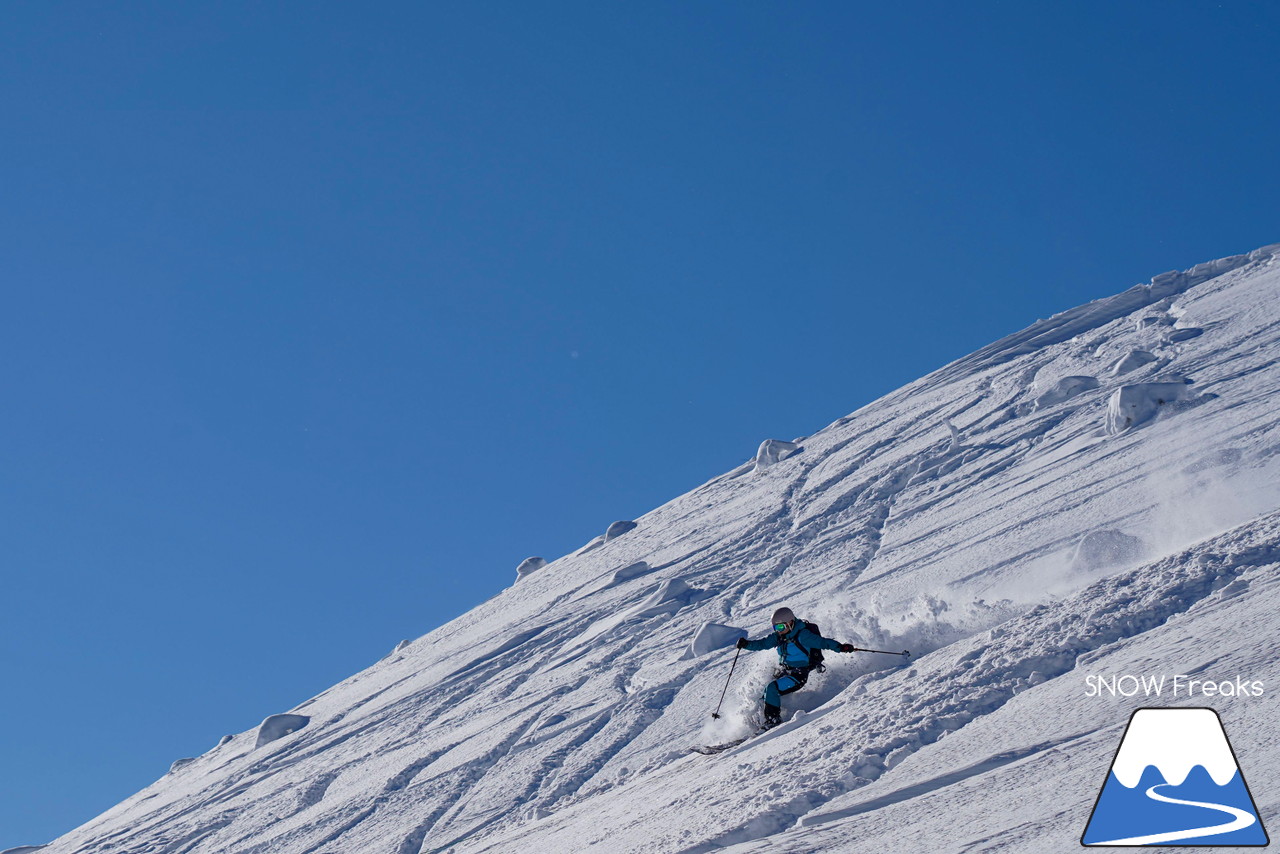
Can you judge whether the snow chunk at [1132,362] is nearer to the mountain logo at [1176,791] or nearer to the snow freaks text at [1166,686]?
the snow freaks text at [1166,686]

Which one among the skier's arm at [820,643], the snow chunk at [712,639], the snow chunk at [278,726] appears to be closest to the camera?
the skier's arm at [820,643]

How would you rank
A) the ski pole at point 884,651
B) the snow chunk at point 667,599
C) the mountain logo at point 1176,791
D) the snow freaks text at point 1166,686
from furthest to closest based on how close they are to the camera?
the snow chunk at point 667,599, the ski pole at point 884,651, the snow freaks text at point 1166,686, the mountain logo at point 1176,791

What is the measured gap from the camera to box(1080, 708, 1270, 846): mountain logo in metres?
4.21

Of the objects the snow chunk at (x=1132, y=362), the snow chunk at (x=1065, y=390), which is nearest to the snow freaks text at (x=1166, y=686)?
the snow chunk at (x=1065, y=390)

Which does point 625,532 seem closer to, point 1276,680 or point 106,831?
point 106,831

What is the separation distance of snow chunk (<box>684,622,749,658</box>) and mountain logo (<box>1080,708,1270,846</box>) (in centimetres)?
782

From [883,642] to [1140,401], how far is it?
826 cm

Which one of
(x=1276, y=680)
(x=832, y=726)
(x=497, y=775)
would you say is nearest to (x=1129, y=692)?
(x=1276, y=680)

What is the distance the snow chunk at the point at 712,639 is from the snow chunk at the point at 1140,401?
20.7 ft

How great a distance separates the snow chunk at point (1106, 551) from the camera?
391 inches

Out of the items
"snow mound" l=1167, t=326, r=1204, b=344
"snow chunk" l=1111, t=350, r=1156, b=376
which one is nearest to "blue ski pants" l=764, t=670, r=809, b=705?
"snow chunk" l=1111, t=350, r=1156, b=376

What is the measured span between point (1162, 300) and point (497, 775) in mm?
18694

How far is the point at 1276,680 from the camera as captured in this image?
5.23m

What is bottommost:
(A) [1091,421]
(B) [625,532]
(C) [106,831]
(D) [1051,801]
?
(D) [1051,801]
